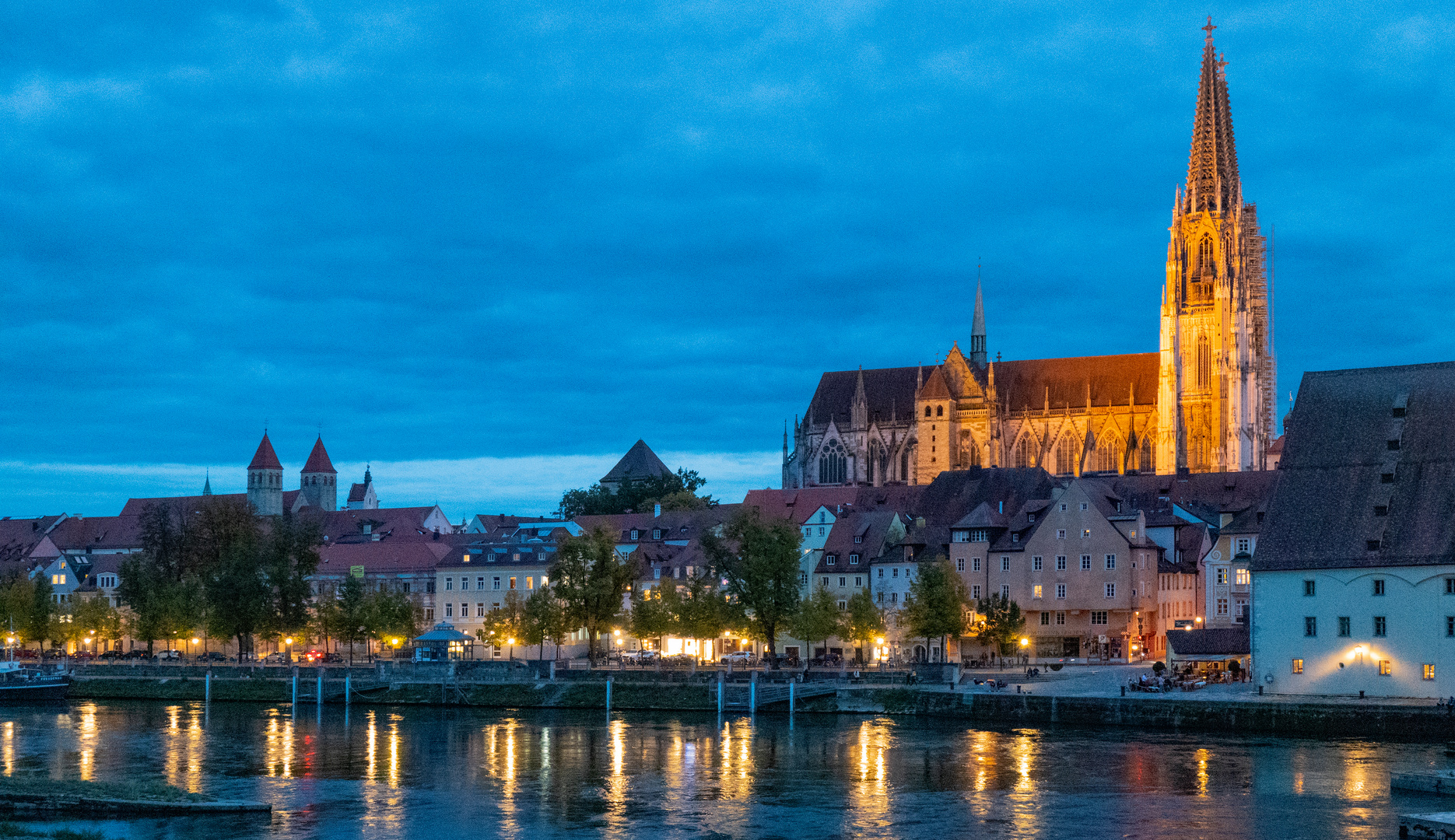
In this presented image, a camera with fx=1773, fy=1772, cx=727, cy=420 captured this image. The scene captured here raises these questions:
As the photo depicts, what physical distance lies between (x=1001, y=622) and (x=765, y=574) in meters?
14.0

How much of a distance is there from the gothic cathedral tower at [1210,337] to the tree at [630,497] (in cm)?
5218

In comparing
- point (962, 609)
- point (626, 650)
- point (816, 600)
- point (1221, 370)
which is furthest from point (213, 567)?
point (1221, 370)

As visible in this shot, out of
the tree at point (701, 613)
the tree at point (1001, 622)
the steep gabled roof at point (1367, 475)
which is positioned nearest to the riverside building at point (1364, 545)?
the steep gabled roof at point (1367, 475)

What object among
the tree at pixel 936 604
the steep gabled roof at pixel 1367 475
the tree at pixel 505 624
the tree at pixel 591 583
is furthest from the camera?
the tree at pixel 505 624

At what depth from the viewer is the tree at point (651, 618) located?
109 m

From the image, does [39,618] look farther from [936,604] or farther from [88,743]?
[936,604]

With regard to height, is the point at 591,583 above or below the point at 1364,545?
below

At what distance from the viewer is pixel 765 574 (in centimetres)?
9994

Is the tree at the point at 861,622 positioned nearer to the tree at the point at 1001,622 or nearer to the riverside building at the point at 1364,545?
the tree at the point at 1001,622

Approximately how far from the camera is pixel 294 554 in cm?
12225

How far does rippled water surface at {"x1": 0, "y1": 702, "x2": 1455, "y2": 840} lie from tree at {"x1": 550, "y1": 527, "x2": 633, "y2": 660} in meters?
20.2

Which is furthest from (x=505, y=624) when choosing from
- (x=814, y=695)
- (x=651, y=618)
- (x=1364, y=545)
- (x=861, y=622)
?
(x=1364, y=545)

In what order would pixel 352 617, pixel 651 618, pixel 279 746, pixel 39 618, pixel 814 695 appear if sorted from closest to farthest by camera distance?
pixel 279 746, pixel 814 695, pixel 651 618, pixel 352 617, pixel 39 618

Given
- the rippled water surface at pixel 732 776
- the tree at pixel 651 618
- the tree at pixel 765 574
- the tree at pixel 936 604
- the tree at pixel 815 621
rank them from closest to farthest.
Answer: the rippled water surface at pixel 732 776 → the tree at pixel 936 604 → the tree at pixel 765 574 → the tree at pixel 815 621 → the tree at pixel 651 618
